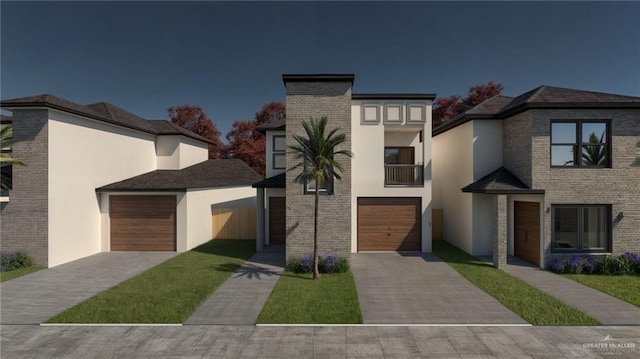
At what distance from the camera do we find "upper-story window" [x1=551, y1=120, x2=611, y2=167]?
1105cm

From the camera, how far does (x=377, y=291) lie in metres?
8.68

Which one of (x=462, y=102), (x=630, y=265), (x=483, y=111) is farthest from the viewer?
Result: (x=462, y=102)

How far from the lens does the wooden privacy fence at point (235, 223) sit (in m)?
17.2

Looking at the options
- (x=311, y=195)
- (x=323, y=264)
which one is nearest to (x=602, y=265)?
(x=323, y=264)

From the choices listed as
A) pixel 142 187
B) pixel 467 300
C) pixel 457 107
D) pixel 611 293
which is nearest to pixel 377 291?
pixel 467 300

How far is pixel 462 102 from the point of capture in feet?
101

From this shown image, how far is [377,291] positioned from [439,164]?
10340 millimetres

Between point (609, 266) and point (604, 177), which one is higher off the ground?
point (604, 177)

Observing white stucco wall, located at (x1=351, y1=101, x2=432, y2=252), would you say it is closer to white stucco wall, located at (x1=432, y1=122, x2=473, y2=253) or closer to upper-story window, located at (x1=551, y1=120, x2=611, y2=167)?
white stucco wall, located at (x1=432, y1=122, x2=473, y2=253)

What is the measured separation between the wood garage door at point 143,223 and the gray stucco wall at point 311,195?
6864mm

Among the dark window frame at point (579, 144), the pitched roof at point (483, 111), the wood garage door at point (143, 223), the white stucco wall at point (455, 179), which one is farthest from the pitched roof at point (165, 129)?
the dark window frame at point (579, 144)

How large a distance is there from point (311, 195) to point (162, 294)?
568cm

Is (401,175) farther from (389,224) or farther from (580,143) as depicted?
(580,143)

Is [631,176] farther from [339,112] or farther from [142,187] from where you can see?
[142,187]
